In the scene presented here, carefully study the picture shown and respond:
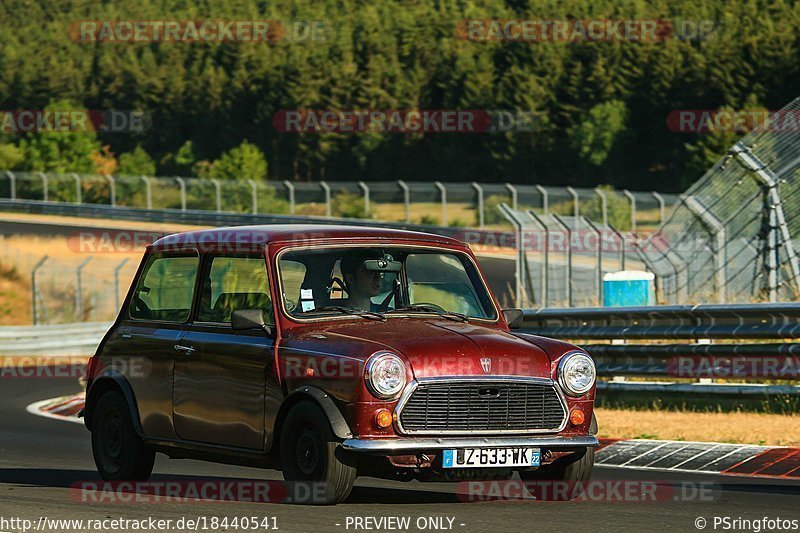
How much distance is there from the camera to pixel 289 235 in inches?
365

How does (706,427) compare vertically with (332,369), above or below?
below

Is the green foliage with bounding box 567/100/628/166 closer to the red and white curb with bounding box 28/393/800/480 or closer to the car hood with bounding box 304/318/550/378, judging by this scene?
the red and white curb with bounding box 28/393/800/480

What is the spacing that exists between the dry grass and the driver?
4133 millimetres

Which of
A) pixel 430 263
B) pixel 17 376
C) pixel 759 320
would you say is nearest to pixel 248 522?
pixel 430 263

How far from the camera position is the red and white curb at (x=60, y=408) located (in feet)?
56.2

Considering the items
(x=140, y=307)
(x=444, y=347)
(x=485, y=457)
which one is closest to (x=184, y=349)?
(x=140, y=307)

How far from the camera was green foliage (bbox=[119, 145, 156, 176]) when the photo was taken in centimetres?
9744

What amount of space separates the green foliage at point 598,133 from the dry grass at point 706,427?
2887 inches

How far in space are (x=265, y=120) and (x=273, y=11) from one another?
3303 centimetres

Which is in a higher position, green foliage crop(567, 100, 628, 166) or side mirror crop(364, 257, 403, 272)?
green foliage crop(567, 100, 628, 166)

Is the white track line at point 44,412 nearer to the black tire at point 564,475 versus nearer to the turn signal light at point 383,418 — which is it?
the black tire at point 564,475

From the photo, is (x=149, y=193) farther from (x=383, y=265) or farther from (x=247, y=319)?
(x=247, y=319)

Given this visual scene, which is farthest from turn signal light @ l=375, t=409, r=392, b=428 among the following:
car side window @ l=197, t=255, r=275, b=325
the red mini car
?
car side window @ l=197, t=255, r=275, b=325

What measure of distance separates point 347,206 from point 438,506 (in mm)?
51950
